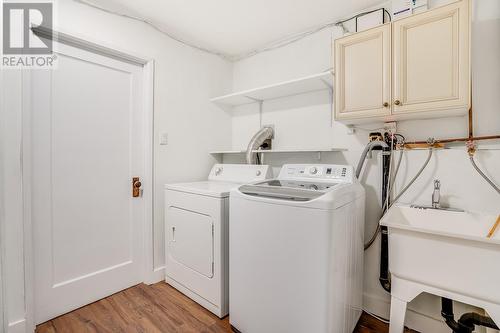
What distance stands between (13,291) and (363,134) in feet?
8.62

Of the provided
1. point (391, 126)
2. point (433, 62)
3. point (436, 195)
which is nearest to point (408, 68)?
point (433, 62)

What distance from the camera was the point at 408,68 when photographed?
140 cm

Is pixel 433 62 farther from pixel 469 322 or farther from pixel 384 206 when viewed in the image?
pixel 469 322

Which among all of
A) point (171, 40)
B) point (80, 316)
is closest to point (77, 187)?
point (80, 316)


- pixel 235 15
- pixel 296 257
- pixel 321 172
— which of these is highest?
pixel 235 15

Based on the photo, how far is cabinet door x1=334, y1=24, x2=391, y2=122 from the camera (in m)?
1.47

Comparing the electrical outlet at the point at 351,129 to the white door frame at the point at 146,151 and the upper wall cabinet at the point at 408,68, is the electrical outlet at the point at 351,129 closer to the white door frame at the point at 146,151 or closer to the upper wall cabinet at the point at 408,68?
the upper wall cabinet at the point at 408,68

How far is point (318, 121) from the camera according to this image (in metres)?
2.16

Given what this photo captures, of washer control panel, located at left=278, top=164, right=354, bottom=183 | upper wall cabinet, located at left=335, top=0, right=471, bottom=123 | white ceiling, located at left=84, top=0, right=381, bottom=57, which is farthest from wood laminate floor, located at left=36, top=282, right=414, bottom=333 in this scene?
white ceiling, located at left=84, top=0, right=381, bottom=57

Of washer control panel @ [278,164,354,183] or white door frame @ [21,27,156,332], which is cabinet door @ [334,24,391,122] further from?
white door frame @ [21,27,156,332]

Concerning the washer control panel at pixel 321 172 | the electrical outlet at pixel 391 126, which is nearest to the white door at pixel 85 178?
the washer control panel at pixel 321 172

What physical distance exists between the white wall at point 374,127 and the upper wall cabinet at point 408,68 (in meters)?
0.22

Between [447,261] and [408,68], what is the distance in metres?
1.08

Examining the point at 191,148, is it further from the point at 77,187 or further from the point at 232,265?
the point at 232,265
